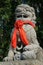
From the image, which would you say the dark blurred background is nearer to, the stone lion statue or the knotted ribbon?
the stone lion statue

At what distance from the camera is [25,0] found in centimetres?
1822

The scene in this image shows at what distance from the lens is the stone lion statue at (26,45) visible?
7630mm

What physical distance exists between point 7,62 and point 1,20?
10272 mm

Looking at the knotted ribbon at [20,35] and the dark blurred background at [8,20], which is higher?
the knotted ribbon at [20,35]

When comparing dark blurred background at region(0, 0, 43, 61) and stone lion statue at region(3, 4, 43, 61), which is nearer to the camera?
stone lion statue at region(3, 4, 43, 61)

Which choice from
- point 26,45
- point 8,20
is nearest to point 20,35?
point 26,45

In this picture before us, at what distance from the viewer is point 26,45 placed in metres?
7.91

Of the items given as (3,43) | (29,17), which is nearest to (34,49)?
(29,17)

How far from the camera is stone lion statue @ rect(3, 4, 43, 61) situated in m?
7.63

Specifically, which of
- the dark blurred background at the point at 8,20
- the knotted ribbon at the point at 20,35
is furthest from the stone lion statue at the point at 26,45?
the dark blurred background at the point at 8,20

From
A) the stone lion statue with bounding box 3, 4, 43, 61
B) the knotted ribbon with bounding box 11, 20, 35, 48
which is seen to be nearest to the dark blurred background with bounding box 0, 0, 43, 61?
the stone lion statue with bounding box 3, 4, 43, 61

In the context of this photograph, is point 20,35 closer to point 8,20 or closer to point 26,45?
point 26,45

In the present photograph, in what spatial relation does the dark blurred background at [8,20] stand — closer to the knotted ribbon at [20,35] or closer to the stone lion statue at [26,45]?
the stone lion statue at [26,45]

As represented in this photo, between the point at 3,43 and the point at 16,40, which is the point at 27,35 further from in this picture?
the point at 3,43
